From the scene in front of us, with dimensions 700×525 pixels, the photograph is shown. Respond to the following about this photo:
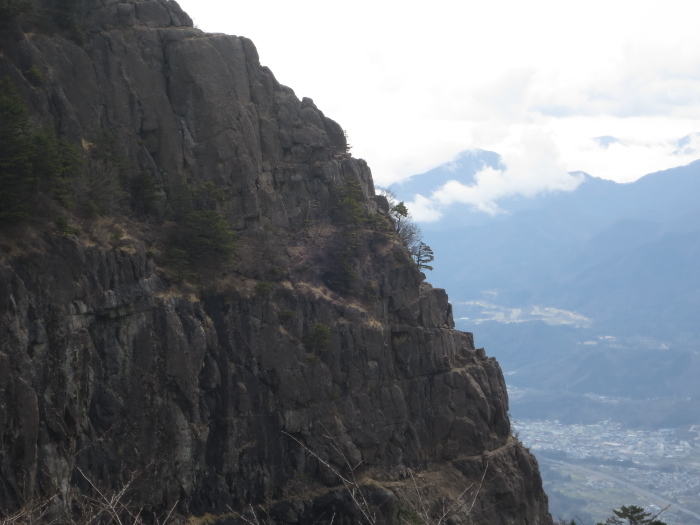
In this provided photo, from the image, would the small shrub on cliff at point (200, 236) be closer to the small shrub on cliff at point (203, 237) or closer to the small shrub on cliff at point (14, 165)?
the small shrub on cliff at point (203, 237)

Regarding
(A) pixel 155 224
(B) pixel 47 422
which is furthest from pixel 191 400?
(A) pixel 155 224

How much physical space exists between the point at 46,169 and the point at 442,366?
2747 centimetres

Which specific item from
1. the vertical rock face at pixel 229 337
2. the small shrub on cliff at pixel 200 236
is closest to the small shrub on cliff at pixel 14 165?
the vertical rock face at pixel 229 337

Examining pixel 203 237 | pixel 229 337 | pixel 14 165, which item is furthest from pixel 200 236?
pixel 14 165

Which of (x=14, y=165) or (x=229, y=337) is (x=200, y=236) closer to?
(x=229, y=337)

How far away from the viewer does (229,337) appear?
45094mm

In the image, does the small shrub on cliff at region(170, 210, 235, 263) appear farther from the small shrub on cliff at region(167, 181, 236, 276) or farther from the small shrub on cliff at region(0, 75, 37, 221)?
the small shrub on cliff at region(0, 75, 37, 221)

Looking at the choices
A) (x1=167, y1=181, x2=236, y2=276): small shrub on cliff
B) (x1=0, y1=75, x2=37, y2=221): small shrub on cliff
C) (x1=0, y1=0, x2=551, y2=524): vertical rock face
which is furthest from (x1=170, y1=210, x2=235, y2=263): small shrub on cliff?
(x1=0, y1=75, x2=37, y2=221): small shrub on cliff

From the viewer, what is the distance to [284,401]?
45750 millimetres

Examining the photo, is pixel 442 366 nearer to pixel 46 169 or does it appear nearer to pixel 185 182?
pixel 185 182

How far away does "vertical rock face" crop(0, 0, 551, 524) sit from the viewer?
38.2 meters

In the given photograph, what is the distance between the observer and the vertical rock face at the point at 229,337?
38156 mm

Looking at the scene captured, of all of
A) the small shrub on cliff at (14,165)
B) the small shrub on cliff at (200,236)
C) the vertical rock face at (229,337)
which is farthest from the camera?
the small shrub on cliff at (200,236)

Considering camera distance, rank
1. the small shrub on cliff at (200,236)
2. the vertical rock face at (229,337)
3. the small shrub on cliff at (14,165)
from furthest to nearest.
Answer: the small shrub on cliff at (200,236) → the vertical rock face at (229,337) → the small shrub on cliff at (14,165)
